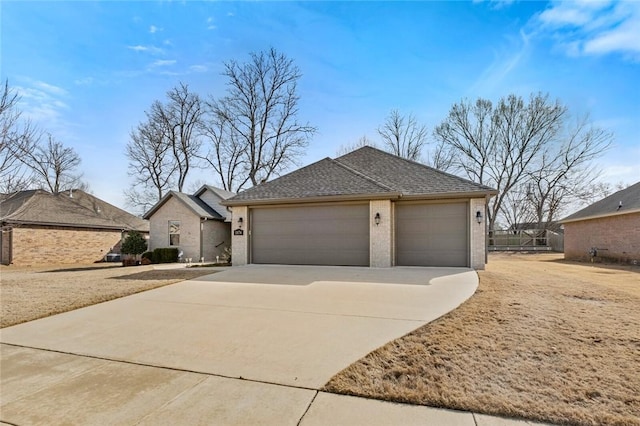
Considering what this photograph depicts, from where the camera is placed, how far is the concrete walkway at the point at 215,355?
2801mm

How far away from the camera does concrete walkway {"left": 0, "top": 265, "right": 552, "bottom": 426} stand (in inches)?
110

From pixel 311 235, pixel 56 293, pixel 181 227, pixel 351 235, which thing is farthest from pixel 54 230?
pixel 351 235

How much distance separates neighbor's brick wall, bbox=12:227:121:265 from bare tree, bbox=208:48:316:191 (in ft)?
37.3

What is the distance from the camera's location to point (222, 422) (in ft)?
8.72

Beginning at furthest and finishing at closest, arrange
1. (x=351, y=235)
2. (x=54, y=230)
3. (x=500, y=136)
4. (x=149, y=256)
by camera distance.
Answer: (x=500, y=136) < (x=54, y=230) < (x=149, y=256) < (x=351, y=235)

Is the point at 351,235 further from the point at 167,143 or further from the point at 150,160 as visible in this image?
the point at 150,160

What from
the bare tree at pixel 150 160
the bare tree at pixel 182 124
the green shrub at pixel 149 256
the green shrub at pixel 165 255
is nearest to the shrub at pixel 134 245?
the green shrub at pixel 149 256

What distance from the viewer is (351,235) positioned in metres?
11.5

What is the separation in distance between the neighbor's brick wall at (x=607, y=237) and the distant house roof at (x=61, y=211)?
92.9 feet

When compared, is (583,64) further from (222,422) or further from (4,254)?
(4,254)

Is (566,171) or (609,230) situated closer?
(609,230)

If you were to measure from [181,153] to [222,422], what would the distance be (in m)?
28.4

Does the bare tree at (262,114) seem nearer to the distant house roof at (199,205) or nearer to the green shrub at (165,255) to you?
the distant house roof at (199,205)

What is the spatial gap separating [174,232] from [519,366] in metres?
17.5
